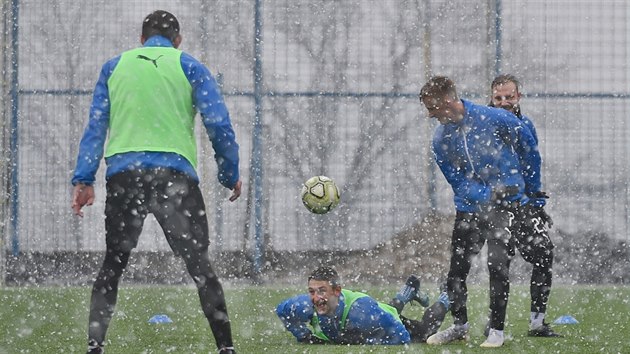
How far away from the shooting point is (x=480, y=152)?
20.4ft

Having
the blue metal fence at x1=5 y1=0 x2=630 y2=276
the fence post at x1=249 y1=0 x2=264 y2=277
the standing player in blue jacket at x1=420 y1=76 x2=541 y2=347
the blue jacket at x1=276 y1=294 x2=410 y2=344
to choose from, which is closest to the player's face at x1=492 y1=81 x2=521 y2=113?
the standing player in blue jacket at x1=420 y1=76 x2=541 y2=347

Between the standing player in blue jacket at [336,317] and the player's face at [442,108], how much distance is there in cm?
94

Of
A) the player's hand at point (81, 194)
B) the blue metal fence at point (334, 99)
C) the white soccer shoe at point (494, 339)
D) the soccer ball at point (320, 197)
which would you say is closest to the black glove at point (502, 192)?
the white soccer shoe at point (494, 339)

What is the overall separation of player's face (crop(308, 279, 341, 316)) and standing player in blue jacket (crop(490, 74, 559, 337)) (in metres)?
1.20

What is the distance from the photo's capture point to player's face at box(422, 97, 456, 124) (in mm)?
6102

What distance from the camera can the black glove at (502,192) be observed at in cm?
625

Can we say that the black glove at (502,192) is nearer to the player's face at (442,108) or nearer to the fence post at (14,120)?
the player's face at (442,108)

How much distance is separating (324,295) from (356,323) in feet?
0.86

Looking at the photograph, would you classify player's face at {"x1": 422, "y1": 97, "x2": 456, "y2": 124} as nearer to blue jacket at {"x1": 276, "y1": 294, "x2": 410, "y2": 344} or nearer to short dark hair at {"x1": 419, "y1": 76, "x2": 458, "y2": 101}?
short dark hair at {"x1": 419, "y1": 76, "x2": 458, "y2": 101}

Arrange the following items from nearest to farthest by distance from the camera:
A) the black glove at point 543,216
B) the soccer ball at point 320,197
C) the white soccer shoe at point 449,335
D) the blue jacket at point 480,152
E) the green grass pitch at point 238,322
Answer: the green grass pitch at point 238,322 < the blue jacket at point 480,152 < the white soccer shoe at point 449,335 < the black glove at point 543,216 < the soccer ball at point 320,197

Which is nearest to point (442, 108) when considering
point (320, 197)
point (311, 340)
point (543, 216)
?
point (543, 216)

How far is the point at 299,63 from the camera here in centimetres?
1191

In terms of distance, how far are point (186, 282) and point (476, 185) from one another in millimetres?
6312

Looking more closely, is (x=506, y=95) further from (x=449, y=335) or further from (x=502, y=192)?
(x=449, y=335)
